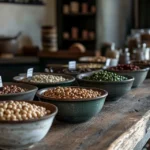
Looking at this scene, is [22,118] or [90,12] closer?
[22,118]

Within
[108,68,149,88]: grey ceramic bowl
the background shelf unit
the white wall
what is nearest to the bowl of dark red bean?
[108,68,149,88]: grey ceramic bowl

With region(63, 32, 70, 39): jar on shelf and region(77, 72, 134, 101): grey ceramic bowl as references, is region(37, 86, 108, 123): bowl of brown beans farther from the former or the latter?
region(63, 32, 70, 39): jar on shelf

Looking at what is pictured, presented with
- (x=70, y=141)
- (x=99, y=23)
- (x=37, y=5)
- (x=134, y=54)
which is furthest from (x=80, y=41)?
(x=70, y=141)

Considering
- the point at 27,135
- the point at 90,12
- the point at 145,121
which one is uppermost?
the point at 90,12

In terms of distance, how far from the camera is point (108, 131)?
1.45 metres

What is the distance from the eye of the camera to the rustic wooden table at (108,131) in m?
1.28

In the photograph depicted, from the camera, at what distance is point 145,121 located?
5.53 ft

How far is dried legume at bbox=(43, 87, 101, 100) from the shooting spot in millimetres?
1548

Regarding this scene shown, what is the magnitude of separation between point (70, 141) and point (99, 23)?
546 cm

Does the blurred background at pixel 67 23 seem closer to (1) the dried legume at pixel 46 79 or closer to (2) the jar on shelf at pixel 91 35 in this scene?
(2) the jar on shelf at pixel 91 35

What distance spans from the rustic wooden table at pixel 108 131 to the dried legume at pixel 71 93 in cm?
11

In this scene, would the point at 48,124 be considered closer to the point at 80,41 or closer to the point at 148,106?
the point at 148,106

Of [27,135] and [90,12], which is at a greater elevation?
[90,12]

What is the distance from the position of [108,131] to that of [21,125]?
0.42 meters
